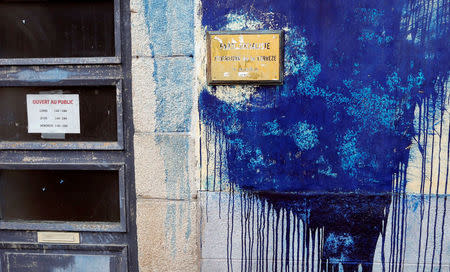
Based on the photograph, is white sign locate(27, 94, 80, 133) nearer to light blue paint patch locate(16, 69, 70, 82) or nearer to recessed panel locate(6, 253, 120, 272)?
light blue paint patch locate(16, 69, 70, 82)

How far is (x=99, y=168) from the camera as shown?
257 centimetres

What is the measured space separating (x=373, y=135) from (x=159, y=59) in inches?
60.6

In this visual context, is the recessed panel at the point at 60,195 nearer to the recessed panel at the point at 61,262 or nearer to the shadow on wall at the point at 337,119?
the recessed panel at the point at 61,262

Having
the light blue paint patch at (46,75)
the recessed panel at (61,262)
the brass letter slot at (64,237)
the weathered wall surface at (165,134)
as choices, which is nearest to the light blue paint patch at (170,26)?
the weathered wall surface at (165,134)

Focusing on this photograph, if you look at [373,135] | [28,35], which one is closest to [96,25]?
[28,35]

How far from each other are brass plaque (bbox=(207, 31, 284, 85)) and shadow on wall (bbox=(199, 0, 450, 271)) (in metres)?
0.06

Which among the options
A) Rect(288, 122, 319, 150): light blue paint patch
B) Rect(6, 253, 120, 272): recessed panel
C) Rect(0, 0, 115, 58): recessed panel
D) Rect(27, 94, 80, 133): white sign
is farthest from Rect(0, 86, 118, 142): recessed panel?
Rect(288, 122, 319, 150): light blue paint patch

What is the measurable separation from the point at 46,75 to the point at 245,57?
1.42 meters

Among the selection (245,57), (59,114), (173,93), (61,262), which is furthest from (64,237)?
(245,57)

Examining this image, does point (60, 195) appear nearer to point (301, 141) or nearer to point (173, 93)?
point (173, 93)

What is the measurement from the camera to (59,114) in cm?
259

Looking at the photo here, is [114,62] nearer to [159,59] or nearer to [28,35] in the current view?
[159,59]

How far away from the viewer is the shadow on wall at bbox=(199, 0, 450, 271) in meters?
2.31

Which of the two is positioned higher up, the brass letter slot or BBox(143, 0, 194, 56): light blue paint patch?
BBox(143, 0, 194, 56): light blue paint patch
